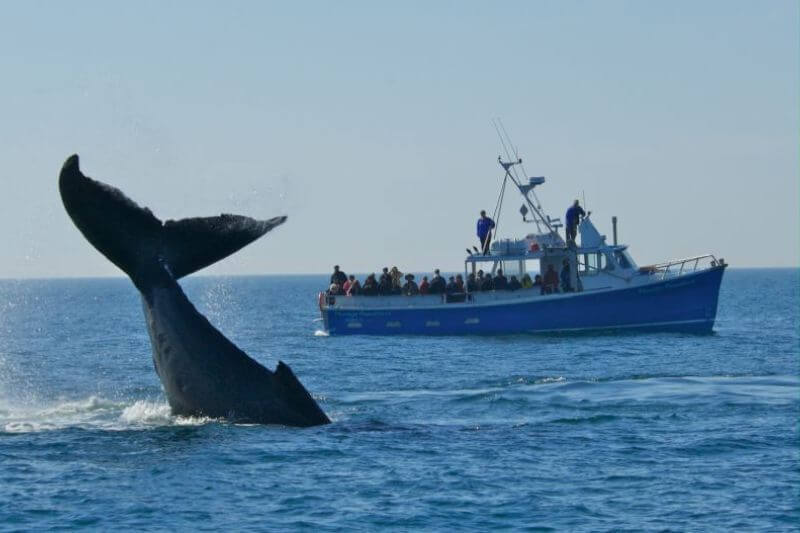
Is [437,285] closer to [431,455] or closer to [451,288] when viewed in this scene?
[451,288]

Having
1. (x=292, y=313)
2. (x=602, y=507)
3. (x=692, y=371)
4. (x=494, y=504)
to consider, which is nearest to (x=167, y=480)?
(x=494, y=504)

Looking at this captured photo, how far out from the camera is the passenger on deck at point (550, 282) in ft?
138

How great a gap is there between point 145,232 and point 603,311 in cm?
2560

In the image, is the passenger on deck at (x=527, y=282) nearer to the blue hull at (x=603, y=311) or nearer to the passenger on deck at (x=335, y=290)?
the blue hull at (x=603, y=311)

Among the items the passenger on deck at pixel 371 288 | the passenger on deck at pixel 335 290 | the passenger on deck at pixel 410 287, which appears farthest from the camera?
the passenger on deck at pixel 335 290

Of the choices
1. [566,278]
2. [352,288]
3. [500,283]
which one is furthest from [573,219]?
[352,288]

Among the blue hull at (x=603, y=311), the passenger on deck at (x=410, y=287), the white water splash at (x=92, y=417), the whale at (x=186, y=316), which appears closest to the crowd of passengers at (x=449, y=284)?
the passenger on deck at (x=410, y=287)

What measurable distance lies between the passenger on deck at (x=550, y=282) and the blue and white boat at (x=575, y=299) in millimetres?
232

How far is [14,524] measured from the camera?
1401 centimetres

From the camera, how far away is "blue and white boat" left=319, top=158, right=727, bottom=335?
41562 millimetres

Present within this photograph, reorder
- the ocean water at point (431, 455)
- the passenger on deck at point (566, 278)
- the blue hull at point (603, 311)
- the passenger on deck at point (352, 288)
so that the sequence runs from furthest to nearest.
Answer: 1. the passenger on deck at point (352, 288)
2. the passenger on deck at point (566, 278)
3. the blue hull at point (603, 311)
4. the ocean water at point (431, 455)

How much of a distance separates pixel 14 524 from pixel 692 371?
717 inches

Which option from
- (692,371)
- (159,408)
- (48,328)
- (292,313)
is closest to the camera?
(159,408)

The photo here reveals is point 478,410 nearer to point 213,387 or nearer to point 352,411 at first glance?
point 352,411
